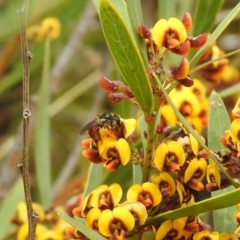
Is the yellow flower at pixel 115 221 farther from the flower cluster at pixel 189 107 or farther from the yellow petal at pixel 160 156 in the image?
the flower cluster at pixel 189 107

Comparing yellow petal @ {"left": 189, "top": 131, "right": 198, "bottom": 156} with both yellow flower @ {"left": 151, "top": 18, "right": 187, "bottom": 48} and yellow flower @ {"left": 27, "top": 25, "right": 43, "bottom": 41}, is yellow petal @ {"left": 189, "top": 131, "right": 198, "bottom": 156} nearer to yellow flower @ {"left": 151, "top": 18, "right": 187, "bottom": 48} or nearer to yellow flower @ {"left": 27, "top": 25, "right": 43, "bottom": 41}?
yellow flower @ {"left": 151, "top": 18, "right": 187, "bottom": 48}

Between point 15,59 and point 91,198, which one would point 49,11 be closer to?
point 15,59

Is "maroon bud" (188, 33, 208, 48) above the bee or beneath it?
above

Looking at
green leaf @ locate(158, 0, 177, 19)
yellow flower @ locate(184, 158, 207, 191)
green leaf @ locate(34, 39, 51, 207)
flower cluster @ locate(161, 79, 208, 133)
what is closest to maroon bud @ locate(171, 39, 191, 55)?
yellow flower @ locate(184, 158, 207, 191)

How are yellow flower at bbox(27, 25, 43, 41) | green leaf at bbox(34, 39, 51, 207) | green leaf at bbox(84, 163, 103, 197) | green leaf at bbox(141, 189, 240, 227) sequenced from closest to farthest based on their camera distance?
1. green leaf at bbox(141, 189, 240, 227)
2. green leaf at bbox(84, 163, 103, 197)
3. green leaf at bbox(34, 39, 51, 207)
4. yellow flower at bbox(27, 25, 43, 41)

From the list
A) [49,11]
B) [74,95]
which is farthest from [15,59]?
[49,11]

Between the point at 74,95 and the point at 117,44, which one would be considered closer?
the point at 117,44

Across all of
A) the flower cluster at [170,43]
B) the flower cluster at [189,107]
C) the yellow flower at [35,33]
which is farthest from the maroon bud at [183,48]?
the yellow flower at [35,33]

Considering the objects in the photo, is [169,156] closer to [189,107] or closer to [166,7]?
[189,107]
